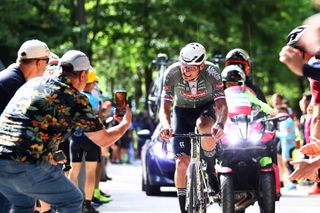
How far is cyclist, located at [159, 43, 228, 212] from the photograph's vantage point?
11141mm

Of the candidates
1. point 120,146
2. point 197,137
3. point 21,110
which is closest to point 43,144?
point 21,110

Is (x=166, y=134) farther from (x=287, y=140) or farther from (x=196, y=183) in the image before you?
(x=287, y=140)

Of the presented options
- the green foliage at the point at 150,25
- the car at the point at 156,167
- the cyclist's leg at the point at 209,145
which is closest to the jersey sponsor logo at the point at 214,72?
the cyclist's leg at the point at 209,145

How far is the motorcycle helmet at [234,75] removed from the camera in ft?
39.7

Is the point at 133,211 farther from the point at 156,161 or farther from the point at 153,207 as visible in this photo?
the point at 156,161

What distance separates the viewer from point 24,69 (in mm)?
9484

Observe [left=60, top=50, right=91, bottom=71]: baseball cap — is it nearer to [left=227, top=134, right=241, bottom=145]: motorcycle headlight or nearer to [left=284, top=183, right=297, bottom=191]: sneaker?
[left=227, top=134, right=241, bottom=145]: motorcycle headlight

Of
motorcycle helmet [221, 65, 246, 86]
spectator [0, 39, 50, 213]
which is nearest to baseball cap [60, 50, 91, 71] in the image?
spectator [0, 39, 50, 213]

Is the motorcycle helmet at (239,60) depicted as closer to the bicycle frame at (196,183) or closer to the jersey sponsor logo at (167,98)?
the jersey sponsor logo at (167,98)

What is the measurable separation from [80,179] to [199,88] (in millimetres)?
3606

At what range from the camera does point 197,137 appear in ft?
35.5

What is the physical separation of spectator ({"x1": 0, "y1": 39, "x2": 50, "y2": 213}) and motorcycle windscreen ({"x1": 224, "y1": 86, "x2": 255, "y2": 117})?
2.80 m

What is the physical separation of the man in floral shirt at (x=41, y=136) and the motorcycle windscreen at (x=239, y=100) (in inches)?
161

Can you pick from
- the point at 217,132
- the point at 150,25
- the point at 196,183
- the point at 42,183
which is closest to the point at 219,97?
the point at 217,132
